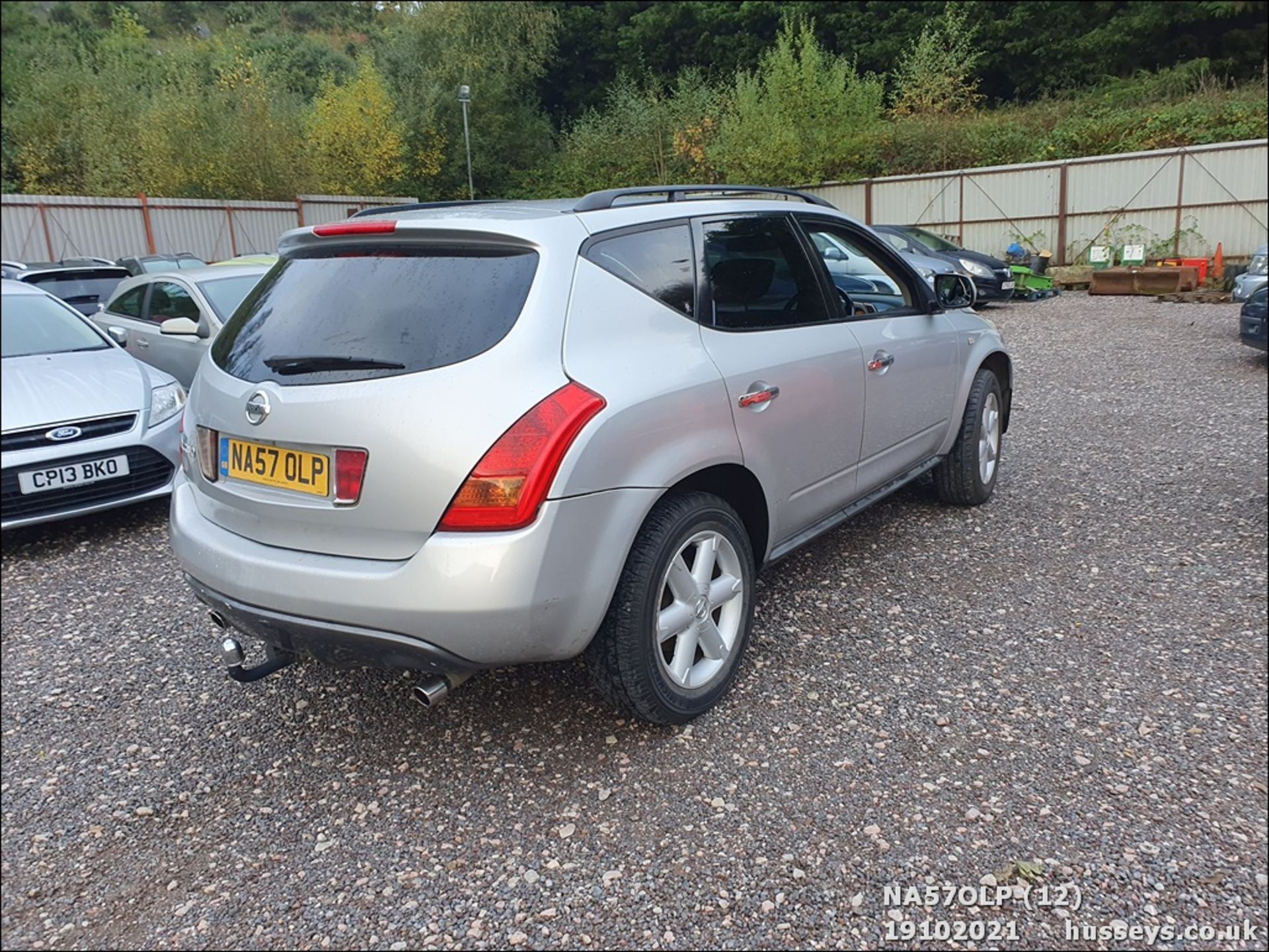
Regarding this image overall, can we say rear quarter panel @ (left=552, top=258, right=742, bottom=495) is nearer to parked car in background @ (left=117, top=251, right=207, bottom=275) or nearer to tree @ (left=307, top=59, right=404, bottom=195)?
parked car in background @ (left=117, top=251, right=207, bottom=275)

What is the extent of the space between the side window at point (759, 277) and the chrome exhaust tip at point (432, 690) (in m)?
1.36

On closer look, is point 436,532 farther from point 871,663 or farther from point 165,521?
point 165,521

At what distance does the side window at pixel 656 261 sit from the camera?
2.66m

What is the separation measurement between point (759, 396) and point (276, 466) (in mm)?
1438

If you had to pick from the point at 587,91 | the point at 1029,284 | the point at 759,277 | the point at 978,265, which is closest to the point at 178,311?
the point at 759,277

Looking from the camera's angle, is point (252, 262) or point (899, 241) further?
point (899, 241)

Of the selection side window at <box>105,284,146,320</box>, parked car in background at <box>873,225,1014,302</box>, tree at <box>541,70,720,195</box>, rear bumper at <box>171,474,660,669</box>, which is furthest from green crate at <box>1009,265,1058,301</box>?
rear bumper at <box>171,474,660,669</box>

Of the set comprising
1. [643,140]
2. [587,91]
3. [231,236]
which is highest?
[587,91]

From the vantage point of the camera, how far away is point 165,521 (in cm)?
492

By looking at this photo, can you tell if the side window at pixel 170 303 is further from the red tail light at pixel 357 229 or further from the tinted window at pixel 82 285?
the red tail light at pixel 357 229

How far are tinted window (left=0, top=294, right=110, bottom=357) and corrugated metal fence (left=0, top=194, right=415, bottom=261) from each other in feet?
41.8

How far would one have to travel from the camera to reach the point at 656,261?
2.80m

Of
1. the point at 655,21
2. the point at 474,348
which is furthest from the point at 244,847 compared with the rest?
the point at 655,21

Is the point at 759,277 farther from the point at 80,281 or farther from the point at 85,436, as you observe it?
the point at 80,281
